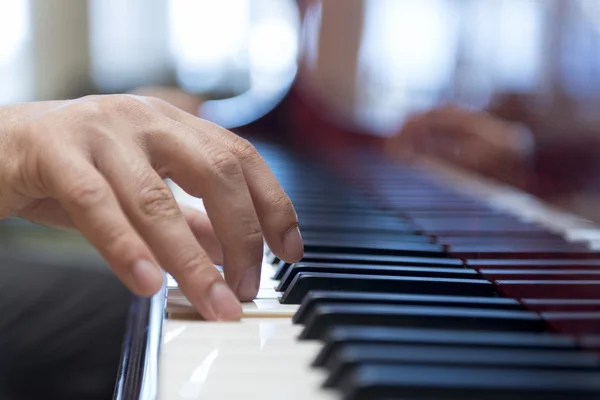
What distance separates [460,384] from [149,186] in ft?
1.05

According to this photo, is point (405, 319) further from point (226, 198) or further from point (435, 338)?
point (226, 198)

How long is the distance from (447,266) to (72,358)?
596 mm

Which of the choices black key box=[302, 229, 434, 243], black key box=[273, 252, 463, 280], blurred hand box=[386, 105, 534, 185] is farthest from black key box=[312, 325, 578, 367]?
blurred hand box=[386, 105, 534, 185]

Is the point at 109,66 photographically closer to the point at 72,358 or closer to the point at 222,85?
the point at 222,85

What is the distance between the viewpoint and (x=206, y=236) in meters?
0.91

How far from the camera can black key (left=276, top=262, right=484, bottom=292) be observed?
29.8 inches

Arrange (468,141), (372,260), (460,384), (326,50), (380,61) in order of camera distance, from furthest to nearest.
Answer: (326,50) < (380,61) < (468,141) < (372,260) < (460,384)

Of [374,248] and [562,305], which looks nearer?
[562,305]

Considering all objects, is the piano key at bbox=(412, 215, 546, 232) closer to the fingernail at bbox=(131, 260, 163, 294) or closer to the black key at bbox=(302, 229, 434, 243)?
the black key at bbox=(302, 229, 434, 243)

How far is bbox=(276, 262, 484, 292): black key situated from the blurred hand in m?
0.43

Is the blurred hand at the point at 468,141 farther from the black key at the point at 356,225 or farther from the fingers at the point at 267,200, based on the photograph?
the fingers at the point at 267,200

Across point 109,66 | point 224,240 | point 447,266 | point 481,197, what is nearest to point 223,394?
point 224,240

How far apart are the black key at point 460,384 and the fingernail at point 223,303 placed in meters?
0.18

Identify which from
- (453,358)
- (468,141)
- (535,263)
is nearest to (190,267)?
(453,358)
